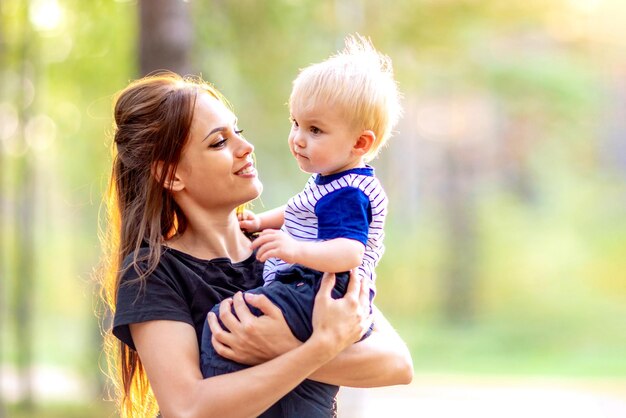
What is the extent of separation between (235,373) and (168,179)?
2.24ft

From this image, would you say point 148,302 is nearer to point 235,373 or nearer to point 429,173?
point 235,373

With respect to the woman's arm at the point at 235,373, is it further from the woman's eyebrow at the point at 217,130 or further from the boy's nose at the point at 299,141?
the woman's eyebrow at the point at 217,130

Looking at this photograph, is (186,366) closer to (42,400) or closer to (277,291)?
(277,291)

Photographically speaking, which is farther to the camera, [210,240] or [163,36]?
[163,36]

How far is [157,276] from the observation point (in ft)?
9.12

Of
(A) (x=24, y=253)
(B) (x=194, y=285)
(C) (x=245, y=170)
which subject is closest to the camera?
(B) (x=194, y=285)

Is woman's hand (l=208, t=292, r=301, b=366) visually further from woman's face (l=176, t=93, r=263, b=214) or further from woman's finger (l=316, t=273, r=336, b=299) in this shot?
woman's face (l=176, t=93, r=263, b=214)

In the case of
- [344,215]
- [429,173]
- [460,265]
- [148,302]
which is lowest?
[148,302]

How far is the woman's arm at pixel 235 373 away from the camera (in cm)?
259

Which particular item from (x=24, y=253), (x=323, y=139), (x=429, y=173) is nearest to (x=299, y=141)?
(x=323, y=139)

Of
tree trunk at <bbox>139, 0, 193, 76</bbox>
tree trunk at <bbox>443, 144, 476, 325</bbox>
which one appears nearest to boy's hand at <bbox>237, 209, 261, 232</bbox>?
tree trunk at <bbox>139, 0, 193, 76</bbox>

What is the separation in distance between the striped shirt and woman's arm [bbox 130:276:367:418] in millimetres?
152

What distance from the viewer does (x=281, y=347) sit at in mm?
2684

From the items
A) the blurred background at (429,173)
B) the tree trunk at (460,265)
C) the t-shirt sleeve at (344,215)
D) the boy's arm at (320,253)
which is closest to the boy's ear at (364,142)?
the t-shirt sleeve at (344,215)
